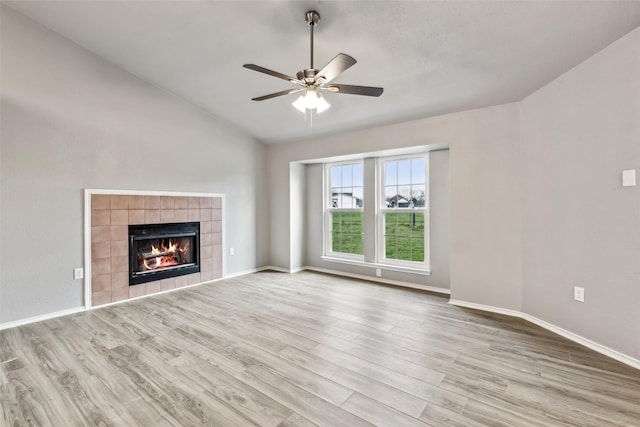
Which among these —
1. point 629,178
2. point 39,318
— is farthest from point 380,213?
point 39,318

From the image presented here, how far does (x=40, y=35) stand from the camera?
317cm

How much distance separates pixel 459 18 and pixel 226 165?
3898 mm

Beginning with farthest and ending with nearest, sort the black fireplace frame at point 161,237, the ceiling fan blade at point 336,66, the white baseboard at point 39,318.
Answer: the black fireplace frame at point 161,237 → the white baseboard at point 39,318 → the ceiling fan blade at point 336,66

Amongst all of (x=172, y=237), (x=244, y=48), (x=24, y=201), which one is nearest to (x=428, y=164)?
(x=244, y=48)

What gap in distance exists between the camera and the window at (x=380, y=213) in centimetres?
444

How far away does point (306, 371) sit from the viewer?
218cm

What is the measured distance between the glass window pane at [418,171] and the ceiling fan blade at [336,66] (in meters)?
2.68

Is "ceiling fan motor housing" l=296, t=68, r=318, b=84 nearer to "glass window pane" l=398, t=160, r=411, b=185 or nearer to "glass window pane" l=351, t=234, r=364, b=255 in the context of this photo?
"glass window pane" l=398, t=160, r=411, b=185

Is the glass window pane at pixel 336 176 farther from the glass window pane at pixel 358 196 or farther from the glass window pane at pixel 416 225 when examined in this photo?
the glass window pane at pixel 416 225

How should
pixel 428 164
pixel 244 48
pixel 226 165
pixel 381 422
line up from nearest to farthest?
pixel 381 422, pixel 244 48, pixel 428 164, pixel 226 165

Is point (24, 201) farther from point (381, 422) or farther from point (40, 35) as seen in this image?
point (381, 422)

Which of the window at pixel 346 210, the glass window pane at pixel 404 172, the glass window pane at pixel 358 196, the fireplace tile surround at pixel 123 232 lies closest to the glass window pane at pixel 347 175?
the window at pixel 346 210

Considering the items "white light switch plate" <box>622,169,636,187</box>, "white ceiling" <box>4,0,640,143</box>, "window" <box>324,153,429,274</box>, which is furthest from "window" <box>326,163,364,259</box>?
"white light switch plate" <box>622,169,636,187</box>

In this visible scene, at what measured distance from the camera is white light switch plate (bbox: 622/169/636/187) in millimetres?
2232
